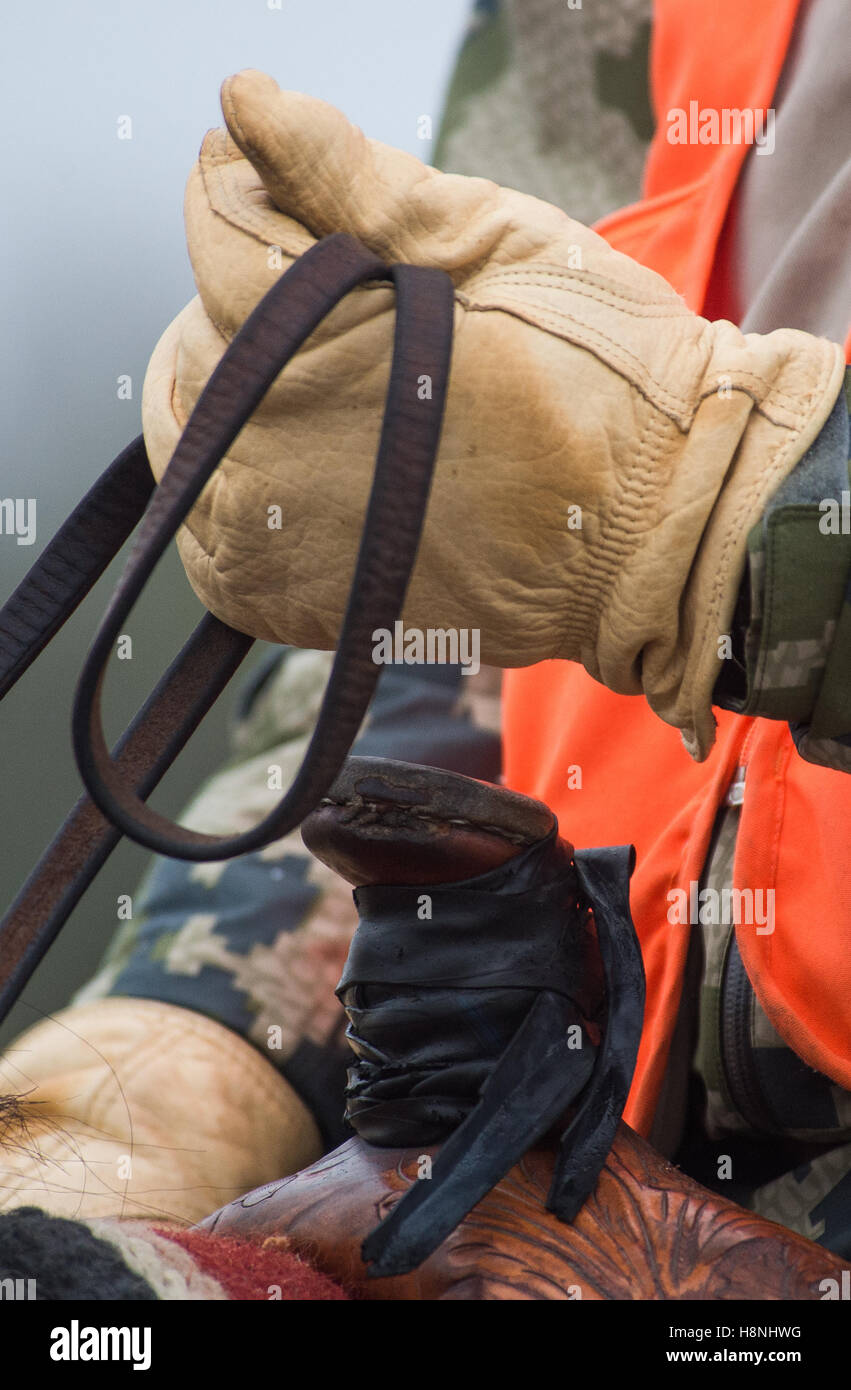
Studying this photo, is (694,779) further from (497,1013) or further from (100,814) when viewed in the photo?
(100,814)

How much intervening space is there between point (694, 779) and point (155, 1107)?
0.49 metres

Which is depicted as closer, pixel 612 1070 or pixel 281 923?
pixel 612 1070

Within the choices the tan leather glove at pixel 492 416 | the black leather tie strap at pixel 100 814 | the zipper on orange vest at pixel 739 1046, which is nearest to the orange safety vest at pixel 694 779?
the zipper on orange vest at pixel 739 1046

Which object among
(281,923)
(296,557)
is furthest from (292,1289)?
(281,923)

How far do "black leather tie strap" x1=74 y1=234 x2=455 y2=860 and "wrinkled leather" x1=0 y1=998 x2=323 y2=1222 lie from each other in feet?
1.41

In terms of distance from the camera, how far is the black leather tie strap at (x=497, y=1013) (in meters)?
0.58

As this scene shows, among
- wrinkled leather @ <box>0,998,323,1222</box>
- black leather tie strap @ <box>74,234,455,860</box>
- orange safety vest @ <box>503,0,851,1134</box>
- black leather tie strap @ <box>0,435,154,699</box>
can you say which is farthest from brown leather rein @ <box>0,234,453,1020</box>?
wrinkled leather @ <box>0,998,323,1222</box>

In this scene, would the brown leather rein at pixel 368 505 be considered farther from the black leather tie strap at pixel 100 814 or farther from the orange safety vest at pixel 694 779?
the orange safety vest at pixel 694 779

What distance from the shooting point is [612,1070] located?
0.59 meters

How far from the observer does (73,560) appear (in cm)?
63

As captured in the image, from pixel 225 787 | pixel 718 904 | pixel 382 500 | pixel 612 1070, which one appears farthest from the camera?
pixel 225 787

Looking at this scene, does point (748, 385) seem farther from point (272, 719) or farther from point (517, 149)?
point (517, 149)

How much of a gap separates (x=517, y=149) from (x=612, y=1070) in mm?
1500
